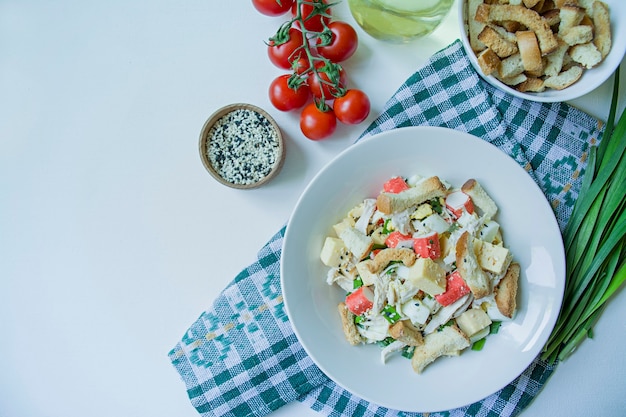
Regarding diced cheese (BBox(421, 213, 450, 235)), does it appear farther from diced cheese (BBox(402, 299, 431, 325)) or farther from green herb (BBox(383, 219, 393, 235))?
diced cheese (BBox(402, 299, 431, 325))

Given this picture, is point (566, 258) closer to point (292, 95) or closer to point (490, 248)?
point (490, 248)

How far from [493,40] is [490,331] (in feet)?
2.80

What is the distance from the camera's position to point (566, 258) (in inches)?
69.7

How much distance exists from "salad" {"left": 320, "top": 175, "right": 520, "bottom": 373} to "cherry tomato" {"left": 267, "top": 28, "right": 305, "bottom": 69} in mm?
501

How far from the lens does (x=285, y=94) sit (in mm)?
1844

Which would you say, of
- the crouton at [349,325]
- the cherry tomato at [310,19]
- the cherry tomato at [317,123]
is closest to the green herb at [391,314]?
the crouton at [349,325]

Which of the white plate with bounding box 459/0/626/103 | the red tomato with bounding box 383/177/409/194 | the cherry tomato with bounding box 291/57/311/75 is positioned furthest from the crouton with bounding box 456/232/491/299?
the cherry tomato with bounding box 291/57/311/75

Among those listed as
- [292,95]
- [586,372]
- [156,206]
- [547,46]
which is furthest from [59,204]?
[586,372]

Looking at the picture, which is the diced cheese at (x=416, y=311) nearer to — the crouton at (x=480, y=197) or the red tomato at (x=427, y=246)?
the red tomato at (x=427, y=246)

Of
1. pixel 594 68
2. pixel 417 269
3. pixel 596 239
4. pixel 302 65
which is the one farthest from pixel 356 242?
pixel 594 68

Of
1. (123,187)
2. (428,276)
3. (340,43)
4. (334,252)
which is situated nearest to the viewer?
(428,276)

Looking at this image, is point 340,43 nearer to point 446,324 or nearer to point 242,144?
point 242,144

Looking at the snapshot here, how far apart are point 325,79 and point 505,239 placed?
0.74 meters

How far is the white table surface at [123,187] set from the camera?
1.97 m
